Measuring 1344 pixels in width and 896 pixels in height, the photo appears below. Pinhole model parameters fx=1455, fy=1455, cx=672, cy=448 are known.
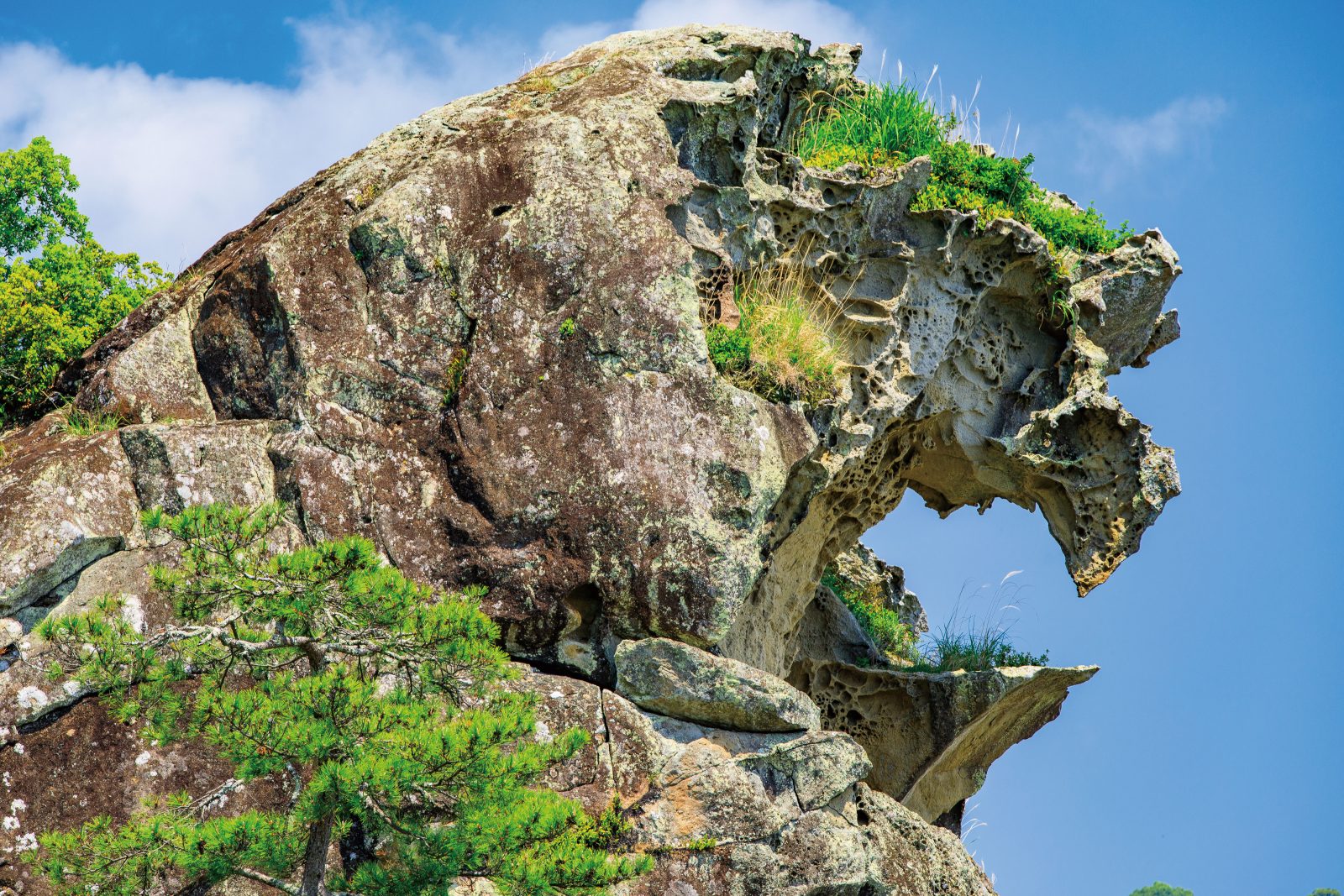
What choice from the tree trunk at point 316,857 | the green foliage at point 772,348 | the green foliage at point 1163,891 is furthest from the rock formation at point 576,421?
the green foliage at point 1163,891

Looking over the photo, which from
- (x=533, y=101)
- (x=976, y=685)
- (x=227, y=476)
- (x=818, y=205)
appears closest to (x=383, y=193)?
(x=533, y=101)

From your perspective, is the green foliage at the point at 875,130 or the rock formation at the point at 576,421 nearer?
the rock formation at the point at 576,421

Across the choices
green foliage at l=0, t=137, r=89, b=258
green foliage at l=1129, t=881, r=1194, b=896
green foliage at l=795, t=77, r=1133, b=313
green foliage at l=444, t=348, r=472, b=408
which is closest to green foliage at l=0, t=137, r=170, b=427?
green foliage at l=0, t=137, r=89, b=258

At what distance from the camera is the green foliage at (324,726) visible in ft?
27.2

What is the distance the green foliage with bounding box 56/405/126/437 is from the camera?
11.9 metres

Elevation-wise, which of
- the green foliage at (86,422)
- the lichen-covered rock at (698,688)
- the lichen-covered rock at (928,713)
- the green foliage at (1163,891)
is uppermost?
the green foliage at (1163,891)

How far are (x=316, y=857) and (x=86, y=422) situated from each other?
16.6ft

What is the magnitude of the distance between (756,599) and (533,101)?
5.20 metres

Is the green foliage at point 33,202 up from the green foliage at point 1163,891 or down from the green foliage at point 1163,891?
down

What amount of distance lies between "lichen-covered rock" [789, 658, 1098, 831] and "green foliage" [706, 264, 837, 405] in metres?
5.00

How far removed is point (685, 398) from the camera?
39.1 feet

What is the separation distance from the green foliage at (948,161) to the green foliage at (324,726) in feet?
26.2

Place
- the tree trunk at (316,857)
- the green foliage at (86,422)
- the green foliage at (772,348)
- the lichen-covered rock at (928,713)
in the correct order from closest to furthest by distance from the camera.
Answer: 1. the tree trunk at (316,857)
2. the green foliage at (86,422)
3. the green foliage at (772,348)
4. the lichen-covered rock at (928,713)

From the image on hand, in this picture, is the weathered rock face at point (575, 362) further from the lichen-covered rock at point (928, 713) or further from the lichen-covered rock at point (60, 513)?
the lichen-covered rock at point (928, 713)
